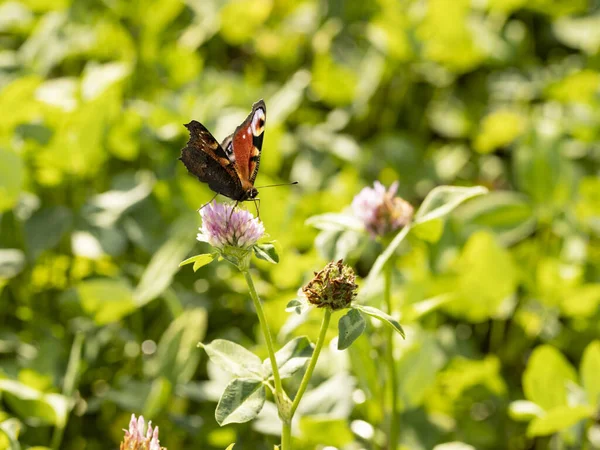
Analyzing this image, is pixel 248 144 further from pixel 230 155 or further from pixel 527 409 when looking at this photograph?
pixel 527 409

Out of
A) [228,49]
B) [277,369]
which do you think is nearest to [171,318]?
[277,369]

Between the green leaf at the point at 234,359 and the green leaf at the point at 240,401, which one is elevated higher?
the green leaf at the point at 234,359

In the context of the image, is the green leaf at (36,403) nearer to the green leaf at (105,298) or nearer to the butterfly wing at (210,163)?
the green leaf at (105,298)

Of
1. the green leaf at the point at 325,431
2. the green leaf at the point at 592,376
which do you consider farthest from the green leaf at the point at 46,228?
the green leaf at the point at 592,376

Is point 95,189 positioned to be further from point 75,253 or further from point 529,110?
point 529,110

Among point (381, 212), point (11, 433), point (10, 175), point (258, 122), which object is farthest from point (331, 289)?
point (10, 175)
